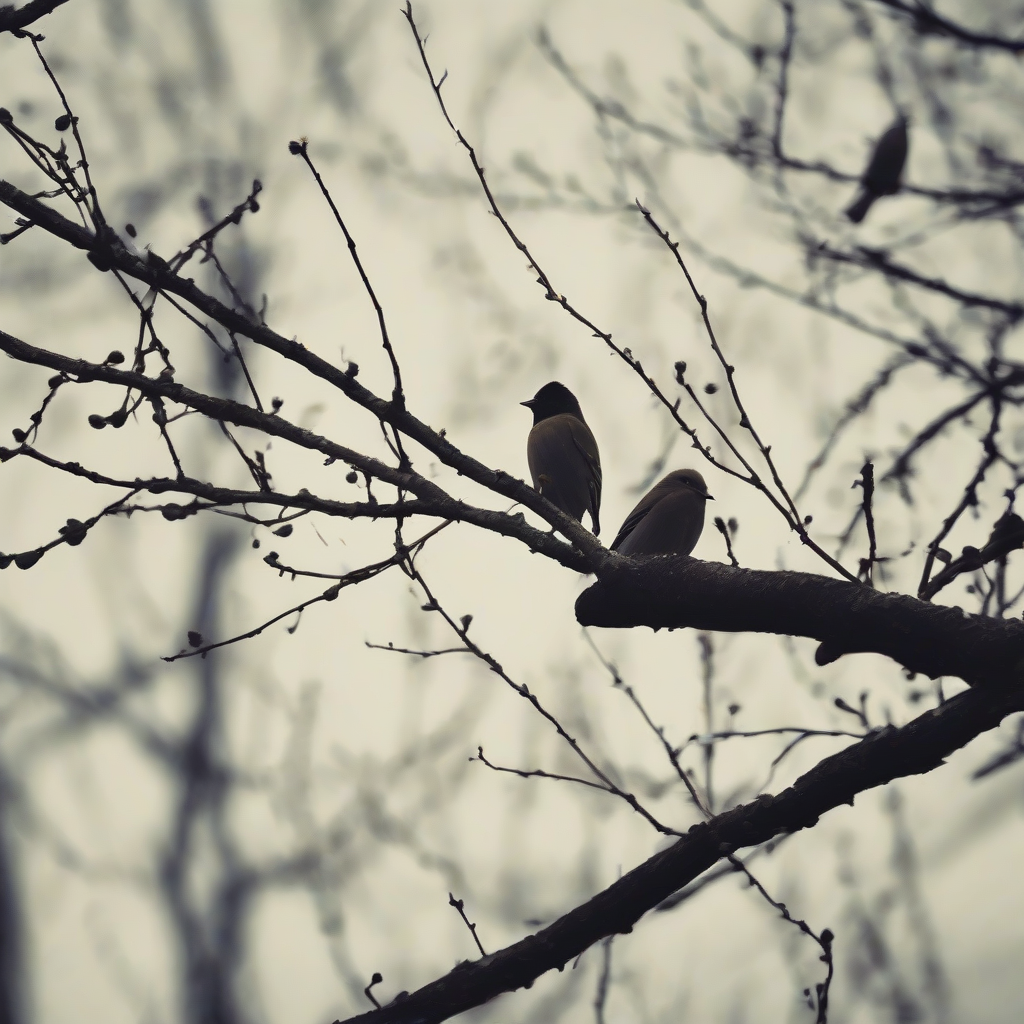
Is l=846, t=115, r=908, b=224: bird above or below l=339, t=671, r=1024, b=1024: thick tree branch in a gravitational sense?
above

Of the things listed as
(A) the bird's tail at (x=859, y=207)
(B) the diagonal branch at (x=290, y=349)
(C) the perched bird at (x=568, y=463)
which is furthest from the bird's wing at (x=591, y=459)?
(B) the diagonal branch at (x=290, y=349)

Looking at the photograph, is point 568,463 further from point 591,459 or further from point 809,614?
point 809,614

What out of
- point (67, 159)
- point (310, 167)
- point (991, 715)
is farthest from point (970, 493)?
point (67, 159)

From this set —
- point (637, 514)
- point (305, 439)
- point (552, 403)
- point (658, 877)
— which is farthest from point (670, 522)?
point (658, 877)

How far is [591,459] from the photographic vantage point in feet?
20.8

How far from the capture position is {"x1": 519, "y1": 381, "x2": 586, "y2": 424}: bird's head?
7157 mm

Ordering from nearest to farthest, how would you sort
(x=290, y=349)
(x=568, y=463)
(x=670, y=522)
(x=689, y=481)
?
(x=290, y=349)
(x=670, y=522)
(x=689, y=481)
(x=568, y=463)

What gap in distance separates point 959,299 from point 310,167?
6.28 ft

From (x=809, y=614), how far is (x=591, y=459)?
4123 mm

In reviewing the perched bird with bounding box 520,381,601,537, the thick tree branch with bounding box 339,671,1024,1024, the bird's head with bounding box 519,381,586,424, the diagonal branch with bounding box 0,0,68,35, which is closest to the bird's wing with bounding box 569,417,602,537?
the perched bird with bounding box 520,381,601,537

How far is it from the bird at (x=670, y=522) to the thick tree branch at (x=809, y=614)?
2.66 metres

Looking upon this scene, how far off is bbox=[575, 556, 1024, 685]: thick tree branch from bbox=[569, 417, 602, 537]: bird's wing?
3.58 metres

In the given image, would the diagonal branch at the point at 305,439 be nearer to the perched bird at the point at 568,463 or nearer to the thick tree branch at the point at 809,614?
the thick tree branch at the point at 809,614

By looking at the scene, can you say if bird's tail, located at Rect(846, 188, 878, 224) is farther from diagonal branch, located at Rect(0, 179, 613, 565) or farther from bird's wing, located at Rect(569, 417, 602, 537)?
bird's wing, located at Rect(569, 417, 602, 537)
